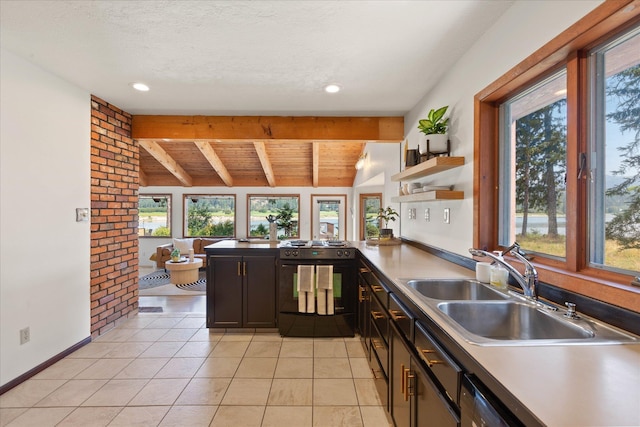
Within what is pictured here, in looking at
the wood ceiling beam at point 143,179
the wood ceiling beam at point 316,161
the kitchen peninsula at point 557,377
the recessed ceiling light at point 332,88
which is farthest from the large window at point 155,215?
the kitchen peninsula at point 557,377

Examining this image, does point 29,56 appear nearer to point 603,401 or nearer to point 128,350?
point 128,350

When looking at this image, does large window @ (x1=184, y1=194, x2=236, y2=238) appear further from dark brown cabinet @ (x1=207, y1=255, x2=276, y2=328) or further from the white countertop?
the white countertop

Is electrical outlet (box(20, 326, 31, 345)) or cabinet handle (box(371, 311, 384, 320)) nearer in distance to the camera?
cabinet handle (box(371, 311, 384, 320))

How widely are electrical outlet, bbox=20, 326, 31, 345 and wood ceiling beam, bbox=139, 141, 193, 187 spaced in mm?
3206

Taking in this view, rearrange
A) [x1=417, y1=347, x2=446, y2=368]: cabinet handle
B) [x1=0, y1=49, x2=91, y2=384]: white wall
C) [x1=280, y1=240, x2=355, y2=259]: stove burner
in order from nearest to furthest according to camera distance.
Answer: [x1=417, y1=347, x2=446, y2=368]: cabinet handle
[x1=0, y1=49, x2=91, y2=384]: white wall
[x1=280, y1=240, x2=355, y2=259]: stove burner

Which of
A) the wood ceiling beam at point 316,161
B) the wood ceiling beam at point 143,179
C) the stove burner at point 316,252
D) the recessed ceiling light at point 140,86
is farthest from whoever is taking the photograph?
the wood ceiling beam at point 143,179

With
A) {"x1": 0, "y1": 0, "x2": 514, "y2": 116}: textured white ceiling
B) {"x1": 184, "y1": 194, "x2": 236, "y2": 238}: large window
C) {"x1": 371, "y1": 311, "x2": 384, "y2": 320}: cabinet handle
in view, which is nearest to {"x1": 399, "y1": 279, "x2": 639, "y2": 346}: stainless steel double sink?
{"x1": 371, "y1": 311, "x2": 384, "y2": 320}: cabinet handle

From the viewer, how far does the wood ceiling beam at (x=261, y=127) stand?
358 centimetres

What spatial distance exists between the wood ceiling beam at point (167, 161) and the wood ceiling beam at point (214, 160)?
688 millimetres

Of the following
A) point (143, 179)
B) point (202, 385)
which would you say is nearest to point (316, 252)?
point (202, 385)

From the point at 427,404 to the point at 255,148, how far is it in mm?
5052

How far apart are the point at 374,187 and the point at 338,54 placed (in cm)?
455

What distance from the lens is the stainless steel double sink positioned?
3.08 feet

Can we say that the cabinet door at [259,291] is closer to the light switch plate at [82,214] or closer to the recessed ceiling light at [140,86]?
the light switch plate at [82,214]
